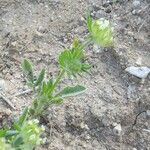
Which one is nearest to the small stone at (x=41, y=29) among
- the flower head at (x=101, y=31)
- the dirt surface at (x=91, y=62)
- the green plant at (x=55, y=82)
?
the dirt surface at (x=91, y=62)

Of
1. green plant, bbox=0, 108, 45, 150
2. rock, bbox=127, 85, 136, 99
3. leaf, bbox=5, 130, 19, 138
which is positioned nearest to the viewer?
green plant, bbox=0, 108, 45, 150

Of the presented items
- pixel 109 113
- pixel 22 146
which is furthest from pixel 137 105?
pixel 22 146

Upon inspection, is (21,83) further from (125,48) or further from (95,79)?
(125,48)

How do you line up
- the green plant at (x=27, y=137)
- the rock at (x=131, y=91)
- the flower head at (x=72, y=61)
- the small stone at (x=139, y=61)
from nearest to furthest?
the green plant at (x=27, y=137) < the flower head at (x=72, y=61) < the rock at (x=131, y=91) < the small stone at (x=139, y=61)

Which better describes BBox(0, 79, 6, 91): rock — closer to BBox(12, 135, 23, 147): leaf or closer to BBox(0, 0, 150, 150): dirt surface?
BBox(0, 0, 150, 150): dirt surface

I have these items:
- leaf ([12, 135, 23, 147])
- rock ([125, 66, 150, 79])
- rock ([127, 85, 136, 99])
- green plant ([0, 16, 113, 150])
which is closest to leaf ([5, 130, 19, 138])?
green plant ([0, 16, 113, 150])

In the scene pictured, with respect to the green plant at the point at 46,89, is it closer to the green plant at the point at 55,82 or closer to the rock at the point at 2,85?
the green plant at the point at 55,82

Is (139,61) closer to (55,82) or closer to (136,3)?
(136,3)
